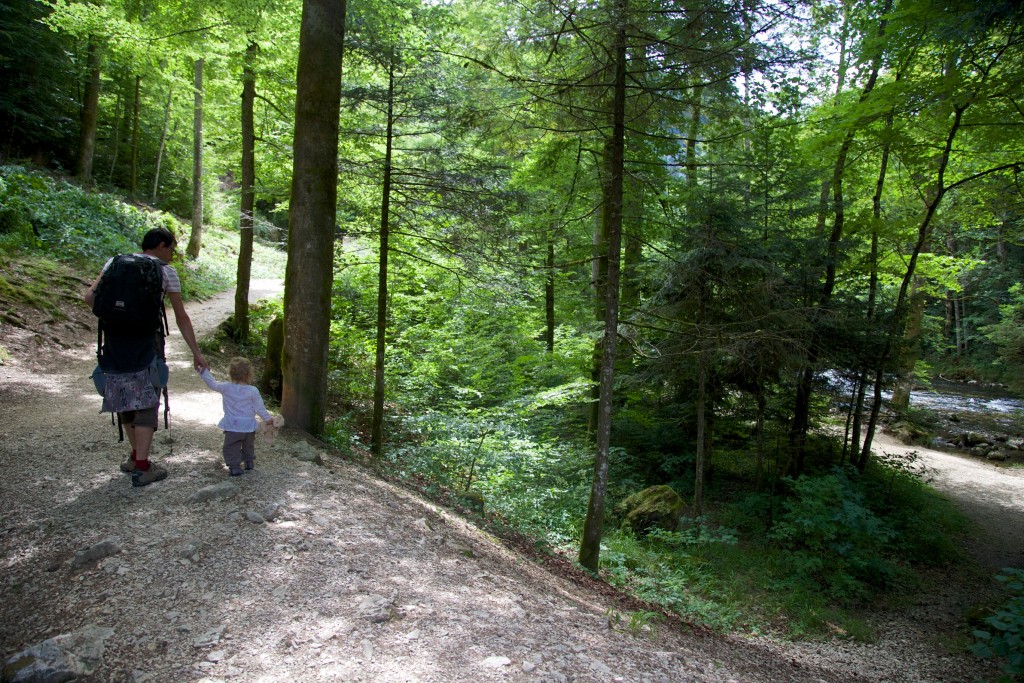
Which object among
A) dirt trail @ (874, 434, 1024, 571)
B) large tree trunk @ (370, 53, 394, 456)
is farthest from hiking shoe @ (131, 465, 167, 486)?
dirt trail @ (874, 434, 1024, 571)

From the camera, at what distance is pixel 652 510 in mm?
9859

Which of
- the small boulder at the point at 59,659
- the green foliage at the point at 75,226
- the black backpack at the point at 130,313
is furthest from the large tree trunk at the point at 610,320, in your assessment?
the green foliage at the point at 75,226

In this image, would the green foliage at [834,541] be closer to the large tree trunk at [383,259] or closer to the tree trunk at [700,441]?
the tree trunk at [700,441]

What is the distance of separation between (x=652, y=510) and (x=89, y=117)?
21496 millimetres

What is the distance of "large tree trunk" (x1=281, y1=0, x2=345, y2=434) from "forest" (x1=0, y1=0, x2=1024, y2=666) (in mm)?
36

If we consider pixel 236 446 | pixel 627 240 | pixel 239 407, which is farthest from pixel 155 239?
pixel 627 240

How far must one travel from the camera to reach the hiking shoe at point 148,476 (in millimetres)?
4480

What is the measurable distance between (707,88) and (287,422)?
22.5 ft

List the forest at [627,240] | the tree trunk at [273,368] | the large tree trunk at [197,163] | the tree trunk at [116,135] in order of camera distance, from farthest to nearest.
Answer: the tree trunk at [116,135] → the large tree trunk at [197,163] → the tree trunk at [273,368] → the forest at [627,240]

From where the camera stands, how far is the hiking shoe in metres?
4.48

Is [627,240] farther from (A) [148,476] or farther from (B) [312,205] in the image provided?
(A) [148,476]

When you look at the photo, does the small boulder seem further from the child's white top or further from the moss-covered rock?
the moss-covered rock

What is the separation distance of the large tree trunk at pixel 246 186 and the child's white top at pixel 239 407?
254 inches

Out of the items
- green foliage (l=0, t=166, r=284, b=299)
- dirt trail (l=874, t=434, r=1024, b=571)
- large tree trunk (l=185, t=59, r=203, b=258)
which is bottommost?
dirt trail (l=874, t=434, r=1024, b=571)
